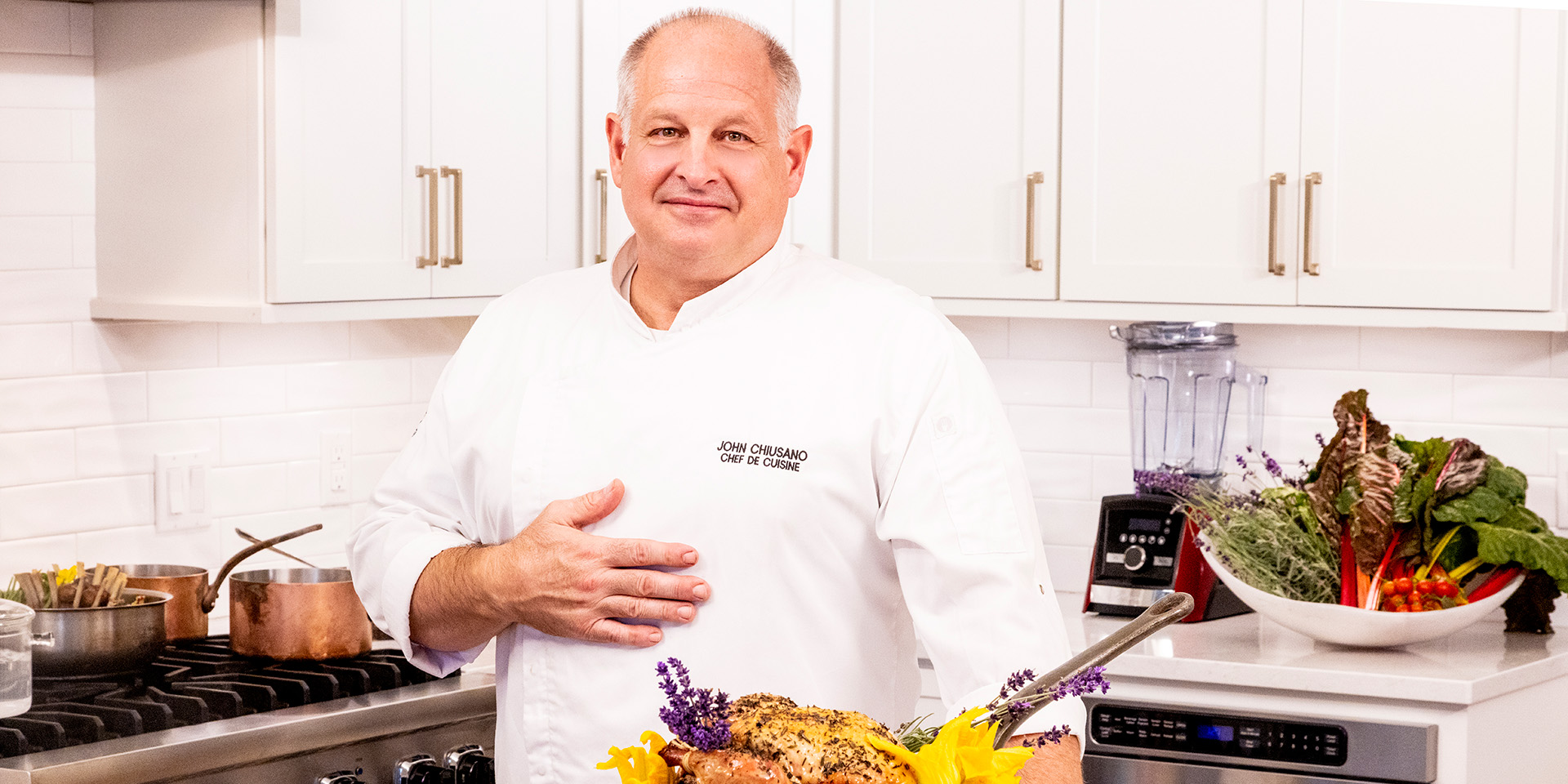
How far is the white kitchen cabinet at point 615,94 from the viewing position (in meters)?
3.05

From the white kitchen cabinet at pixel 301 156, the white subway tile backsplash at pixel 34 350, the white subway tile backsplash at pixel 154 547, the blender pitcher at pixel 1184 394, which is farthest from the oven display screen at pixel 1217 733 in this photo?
the white subway tile backsplash at pixel 34 350

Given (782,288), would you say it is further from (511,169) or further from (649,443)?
(511,169)

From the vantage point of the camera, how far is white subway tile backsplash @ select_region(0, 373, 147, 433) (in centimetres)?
253

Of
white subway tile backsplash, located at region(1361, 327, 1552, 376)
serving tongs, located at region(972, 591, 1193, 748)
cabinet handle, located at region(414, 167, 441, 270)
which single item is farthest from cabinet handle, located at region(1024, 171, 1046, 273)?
serving tongs, located at region(972, 591, 1193, 748)

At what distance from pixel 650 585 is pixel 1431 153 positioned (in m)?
1.89

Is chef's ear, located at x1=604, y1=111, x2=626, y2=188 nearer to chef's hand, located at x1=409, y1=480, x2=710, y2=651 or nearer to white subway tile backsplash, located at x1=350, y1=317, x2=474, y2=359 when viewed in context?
chef's hand, located at x1=409, y1=480, x2=710, y2=651

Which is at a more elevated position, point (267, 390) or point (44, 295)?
point (44, 295)

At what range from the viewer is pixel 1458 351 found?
315cm

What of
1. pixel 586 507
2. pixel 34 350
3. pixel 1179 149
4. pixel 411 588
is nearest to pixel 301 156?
pixel 34 350

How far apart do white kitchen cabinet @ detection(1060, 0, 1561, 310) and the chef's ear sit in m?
1.47

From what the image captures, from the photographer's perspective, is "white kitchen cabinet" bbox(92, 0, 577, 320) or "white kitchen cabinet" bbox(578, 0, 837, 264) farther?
"white kitchen cabinet" bbox(578, 0, 837, 264)

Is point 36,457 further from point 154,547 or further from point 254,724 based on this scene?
point 254,724

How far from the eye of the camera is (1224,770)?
8.68ft

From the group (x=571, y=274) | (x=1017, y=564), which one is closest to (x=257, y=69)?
(x=571, y=274)
